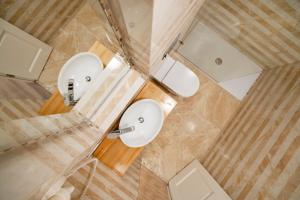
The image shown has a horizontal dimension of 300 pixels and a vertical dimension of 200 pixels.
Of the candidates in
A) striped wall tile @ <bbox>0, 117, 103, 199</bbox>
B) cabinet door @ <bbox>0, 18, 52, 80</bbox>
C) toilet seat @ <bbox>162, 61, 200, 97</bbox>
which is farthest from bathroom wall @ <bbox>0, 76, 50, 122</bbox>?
toilet seat @ <bbox>162, 61, 200, 97</bbox>

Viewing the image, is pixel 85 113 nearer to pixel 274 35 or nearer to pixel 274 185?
pixel 274 185

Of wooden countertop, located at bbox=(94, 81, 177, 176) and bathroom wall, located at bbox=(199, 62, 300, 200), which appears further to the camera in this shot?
wooden countertop, located at bbox=(94, 81, 177, 176)

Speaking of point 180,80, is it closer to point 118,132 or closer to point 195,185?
point 118,132

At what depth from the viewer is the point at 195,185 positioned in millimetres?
2672

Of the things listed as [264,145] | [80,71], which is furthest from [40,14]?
[264,145]

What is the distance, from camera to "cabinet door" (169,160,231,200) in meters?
2.44

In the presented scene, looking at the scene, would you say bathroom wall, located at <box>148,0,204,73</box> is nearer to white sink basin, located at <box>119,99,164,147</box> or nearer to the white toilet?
white sink basin, located at <box>119,99,164,147</box>

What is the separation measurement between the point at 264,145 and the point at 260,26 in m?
1.42

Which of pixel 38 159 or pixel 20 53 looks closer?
pixel 38 159

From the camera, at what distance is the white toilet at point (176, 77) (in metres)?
2.73

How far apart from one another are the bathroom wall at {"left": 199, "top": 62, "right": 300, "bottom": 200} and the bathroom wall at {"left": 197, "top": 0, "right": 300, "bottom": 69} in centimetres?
23

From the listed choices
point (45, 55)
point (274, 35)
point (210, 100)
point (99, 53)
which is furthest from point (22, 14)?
point (274, 35)

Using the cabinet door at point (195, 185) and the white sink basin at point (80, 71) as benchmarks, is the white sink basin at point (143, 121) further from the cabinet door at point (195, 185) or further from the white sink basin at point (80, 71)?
the cabinet door at point (195, 185)

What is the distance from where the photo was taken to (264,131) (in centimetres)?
250
